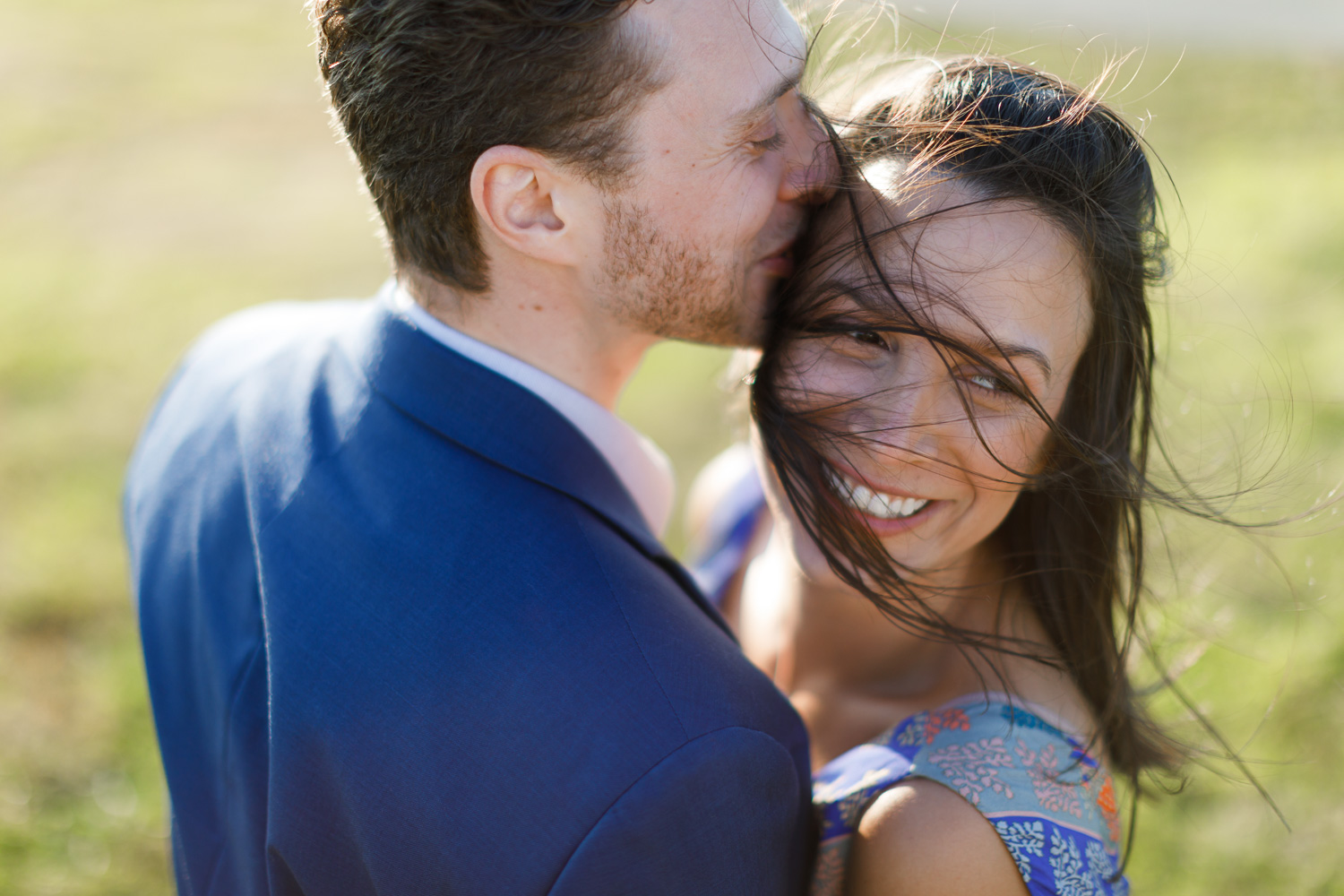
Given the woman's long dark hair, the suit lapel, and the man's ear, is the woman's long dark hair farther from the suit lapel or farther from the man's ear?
the man's ear

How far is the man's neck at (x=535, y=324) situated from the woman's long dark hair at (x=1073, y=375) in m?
0.38

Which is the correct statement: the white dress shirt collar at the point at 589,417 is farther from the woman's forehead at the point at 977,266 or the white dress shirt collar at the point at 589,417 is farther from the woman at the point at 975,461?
the woman's forehead at the point at 977,266

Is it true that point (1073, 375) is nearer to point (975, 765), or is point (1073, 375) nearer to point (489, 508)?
point (975, 765)

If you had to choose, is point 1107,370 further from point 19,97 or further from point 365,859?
point 19,97

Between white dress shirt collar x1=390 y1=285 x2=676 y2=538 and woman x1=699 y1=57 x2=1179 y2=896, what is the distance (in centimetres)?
29

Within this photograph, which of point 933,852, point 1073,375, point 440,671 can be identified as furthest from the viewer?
point 1073,375

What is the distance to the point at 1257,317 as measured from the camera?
5660 millimetres

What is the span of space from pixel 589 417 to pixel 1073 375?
105 cm

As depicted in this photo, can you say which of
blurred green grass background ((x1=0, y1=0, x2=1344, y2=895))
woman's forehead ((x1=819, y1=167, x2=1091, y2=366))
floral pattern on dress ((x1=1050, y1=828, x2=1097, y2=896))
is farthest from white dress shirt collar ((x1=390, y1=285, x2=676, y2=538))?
blurred green grass background ((x1=0, y1=0, x2=1344, y2=895))

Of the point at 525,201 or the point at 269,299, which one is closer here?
the point at 525,201

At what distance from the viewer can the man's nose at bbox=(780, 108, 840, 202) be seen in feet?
6.98

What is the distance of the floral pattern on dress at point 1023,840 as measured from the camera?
1718 millimetres

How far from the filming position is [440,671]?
1.59 m

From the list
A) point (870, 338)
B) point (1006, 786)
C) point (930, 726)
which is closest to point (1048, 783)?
point (1006, 786)
